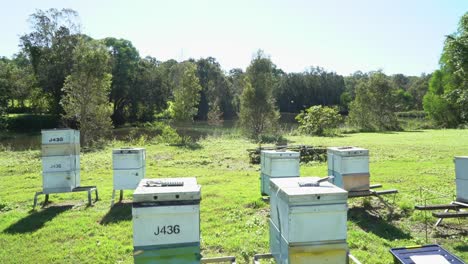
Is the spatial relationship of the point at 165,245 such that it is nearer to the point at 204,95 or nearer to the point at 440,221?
the point at 440,221

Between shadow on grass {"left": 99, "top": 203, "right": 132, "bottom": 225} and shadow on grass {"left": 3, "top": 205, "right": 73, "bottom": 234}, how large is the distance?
1.24m

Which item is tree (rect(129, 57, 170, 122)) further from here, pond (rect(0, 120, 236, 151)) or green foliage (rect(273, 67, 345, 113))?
green foliage (rect(273, 67, 345, 113))

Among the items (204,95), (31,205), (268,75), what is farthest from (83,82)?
(204,95)

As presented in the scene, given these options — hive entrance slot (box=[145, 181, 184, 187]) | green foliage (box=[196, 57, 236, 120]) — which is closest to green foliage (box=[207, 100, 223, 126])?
green foliage (box=[196, 57, 236, 120])

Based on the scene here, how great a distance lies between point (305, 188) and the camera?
159 inches

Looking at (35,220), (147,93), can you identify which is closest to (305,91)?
(147,93)

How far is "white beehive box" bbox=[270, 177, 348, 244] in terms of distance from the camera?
3.72 meters

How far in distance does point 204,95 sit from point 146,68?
1440 centimetres

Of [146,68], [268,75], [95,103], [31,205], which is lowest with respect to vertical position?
[31,205]

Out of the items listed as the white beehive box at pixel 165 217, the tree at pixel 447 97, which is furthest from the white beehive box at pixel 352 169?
the tree at pixel 447 97

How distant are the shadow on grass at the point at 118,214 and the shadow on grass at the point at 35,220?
124cm

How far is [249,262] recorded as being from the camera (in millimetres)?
5562

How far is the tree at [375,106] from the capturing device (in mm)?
42203

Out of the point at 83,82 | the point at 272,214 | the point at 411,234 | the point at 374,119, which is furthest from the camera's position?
the point at 374,119
